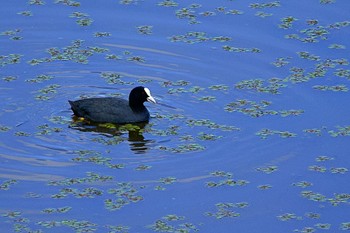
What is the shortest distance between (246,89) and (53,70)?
2.74m

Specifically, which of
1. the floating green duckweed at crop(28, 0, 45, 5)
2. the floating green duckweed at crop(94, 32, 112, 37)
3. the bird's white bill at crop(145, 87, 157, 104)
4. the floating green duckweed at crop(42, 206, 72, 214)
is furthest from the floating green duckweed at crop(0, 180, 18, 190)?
the floating green duckweed at crop(28, 0, 45, 5)

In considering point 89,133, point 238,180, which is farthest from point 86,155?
point 238,180

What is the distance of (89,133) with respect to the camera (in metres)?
Result: 14.7

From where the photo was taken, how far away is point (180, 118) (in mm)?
14969

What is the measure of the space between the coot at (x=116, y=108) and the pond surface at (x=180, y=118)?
154mm

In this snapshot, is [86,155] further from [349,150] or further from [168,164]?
[349,150]

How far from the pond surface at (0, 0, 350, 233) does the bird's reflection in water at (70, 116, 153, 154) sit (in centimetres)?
3

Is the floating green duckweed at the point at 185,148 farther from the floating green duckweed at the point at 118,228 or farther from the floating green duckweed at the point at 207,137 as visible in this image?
the floating green duckweed at the point at 118,228

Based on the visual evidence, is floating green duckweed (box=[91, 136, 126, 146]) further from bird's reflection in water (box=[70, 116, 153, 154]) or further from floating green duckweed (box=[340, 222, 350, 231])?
floating green duckweed (box=[340, 222, 350, 231])

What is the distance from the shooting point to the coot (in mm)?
14953

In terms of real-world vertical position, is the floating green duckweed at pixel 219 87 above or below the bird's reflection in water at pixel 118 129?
above

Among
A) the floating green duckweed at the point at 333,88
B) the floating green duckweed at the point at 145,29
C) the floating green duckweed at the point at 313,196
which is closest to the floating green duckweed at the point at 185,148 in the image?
the floating green duckweed at the point at 313,196

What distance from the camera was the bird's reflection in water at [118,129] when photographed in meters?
14.5

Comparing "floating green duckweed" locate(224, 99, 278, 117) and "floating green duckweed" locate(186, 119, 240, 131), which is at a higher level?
"floating green duckweed" locate(224, 99, 278, 117)
